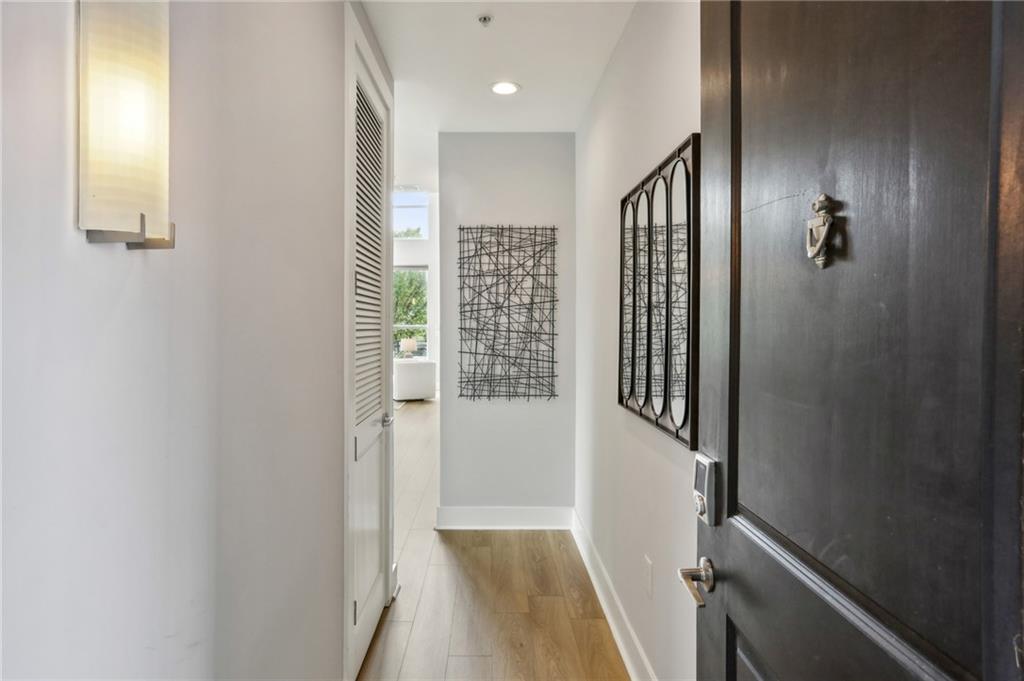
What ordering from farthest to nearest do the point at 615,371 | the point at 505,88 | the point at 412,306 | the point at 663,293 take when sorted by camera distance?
the point at 412,306 < the point at 505,88 < the point at 615,371 < the point at 663,293

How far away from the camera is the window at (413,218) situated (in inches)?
377

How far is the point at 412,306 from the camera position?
968cm

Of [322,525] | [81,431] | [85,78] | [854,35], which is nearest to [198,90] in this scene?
[85,78]

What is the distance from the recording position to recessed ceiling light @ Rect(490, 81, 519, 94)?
2795mm

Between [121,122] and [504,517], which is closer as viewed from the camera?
[121,122]

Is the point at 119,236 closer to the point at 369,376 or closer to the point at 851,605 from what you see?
the point at 851,605

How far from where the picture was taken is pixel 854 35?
561mm

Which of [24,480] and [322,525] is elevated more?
[24,480]

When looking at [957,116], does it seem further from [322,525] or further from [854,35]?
[322,525]

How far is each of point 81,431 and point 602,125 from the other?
2.59m

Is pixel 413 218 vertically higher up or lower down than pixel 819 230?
higher up

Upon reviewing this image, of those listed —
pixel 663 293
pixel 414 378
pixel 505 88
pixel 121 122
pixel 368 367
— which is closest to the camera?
pixel 121 122

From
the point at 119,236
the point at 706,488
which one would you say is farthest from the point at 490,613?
the point at 119,236

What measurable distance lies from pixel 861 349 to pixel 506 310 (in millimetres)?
3038
